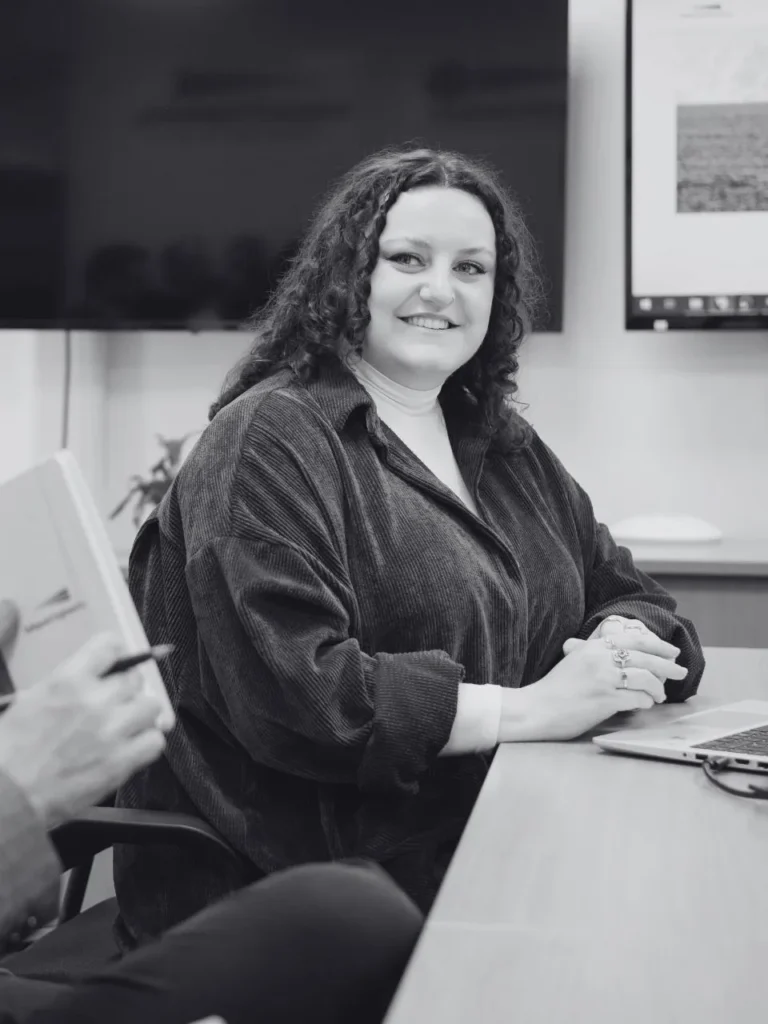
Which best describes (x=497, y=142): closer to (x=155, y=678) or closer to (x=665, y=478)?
(x=665, y=478)

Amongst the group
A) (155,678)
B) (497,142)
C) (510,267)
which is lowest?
(155,678)

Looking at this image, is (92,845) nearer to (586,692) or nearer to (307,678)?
(307,678)

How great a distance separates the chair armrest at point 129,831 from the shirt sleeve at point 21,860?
368 millimetres

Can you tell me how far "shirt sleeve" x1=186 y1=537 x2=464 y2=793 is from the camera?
1.15m

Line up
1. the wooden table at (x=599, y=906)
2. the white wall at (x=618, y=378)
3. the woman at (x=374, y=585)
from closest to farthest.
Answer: the wooden table at (x=599, y=906), the woman at (x=374, y=585), the white wall at (x=618, y=378)

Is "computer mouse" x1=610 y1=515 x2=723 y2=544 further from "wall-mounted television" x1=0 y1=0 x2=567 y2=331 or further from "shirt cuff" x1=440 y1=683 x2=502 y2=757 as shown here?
"shirt cuff" x1=440 y1=683 x2=502 y2=757

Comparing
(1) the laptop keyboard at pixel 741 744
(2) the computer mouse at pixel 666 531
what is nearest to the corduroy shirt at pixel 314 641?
(1) the laptop keyboard at pixel 741 744

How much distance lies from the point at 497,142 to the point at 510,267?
1137 millimetres

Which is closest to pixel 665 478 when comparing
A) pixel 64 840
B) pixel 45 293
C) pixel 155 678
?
pixel 45 293

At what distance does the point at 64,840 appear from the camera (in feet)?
3.81

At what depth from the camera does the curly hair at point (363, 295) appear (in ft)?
4.98

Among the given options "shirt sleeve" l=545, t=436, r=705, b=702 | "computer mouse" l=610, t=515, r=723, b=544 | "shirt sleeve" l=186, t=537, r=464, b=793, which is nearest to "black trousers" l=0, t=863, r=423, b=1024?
"shirt sleeve" l=186, t=537, r=464, b=793

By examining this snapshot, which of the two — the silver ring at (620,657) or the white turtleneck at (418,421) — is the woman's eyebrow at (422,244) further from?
the silver ring at (620,657)

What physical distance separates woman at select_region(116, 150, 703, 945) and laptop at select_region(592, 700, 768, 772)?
0.16ft
